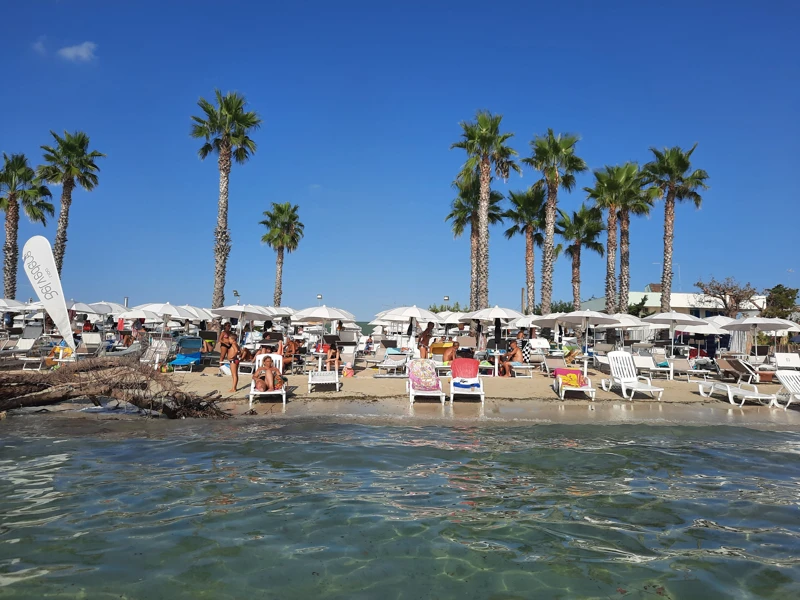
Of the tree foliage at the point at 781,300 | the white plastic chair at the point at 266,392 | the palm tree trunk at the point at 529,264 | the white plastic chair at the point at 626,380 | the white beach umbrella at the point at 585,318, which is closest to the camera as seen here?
the white plastic chair at the point at 266,392

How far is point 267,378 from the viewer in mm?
11312

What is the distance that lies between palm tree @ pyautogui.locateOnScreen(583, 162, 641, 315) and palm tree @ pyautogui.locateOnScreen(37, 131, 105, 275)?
2579cm

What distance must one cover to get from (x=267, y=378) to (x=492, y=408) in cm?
471

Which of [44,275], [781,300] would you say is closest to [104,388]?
[44,275]

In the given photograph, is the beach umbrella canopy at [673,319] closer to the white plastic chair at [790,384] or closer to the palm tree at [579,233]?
the white plastic chair at [790,384]

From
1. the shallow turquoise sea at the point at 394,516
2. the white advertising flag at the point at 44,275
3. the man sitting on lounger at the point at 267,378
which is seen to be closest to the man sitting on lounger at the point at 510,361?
the shallow turquoise sea at the point at 394,516

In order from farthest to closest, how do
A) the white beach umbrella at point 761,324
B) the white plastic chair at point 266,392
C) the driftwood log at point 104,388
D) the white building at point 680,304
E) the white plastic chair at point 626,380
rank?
the white building at point 680,304
the white beach umbrella at point 761,324
the white plastic chair at point 626,380
the white plastic chair at point 266,392
the driftwood log at point 104,388

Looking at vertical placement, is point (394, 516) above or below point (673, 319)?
below

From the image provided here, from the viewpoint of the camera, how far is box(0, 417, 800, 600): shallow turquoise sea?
14.0 feet

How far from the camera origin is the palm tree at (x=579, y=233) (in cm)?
3262

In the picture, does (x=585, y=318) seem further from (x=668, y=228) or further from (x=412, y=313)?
(x=668, y=228)

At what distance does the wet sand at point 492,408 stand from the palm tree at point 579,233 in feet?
66.5

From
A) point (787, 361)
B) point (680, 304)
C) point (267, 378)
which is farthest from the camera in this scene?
point (680, 304)

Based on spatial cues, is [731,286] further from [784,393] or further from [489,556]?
[489,556]
